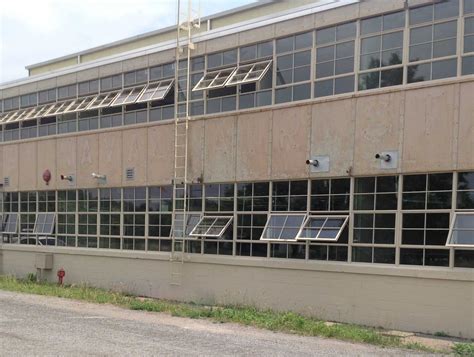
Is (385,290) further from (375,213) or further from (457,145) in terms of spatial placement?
(457,145)

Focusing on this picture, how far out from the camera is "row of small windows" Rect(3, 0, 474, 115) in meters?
12.8

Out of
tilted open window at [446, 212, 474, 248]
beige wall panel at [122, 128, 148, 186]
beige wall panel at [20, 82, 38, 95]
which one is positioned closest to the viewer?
tilted open window at [446, 212, 474, 248]

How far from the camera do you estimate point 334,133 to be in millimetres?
14461

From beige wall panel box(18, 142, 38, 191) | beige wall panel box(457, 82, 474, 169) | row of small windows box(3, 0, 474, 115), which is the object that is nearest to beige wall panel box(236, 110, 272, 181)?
row of small windows box(3, 0, 474, 115)

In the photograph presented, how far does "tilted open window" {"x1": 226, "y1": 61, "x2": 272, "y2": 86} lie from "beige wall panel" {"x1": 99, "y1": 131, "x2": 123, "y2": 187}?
5262 mm

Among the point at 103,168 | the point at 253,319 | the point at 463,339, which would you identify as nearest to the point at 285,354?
the point at 253,319

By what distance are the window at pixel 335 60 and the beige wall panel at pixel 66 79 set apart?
10.7 metres

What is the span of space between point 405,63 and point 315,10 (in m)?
3.13

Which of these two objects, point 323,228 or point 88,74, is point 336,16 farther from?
point 88,74

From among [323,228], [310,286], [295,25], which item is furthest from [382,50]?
[310,286]

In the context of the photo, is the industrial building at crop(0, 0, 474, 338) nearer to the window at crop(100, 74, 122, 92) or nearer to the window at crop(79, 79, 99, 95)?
the window at crop(79, 79, 99, 95)

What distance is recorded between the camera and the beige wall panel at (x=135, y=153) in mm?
18922

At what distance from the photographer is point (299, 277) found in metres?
14.8

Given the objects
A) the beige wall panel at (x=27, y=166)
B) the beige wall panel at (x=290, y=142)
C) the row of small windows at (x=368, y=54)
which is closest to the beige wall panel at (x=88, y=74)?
the beige wall panel at (x=27, y=166)
